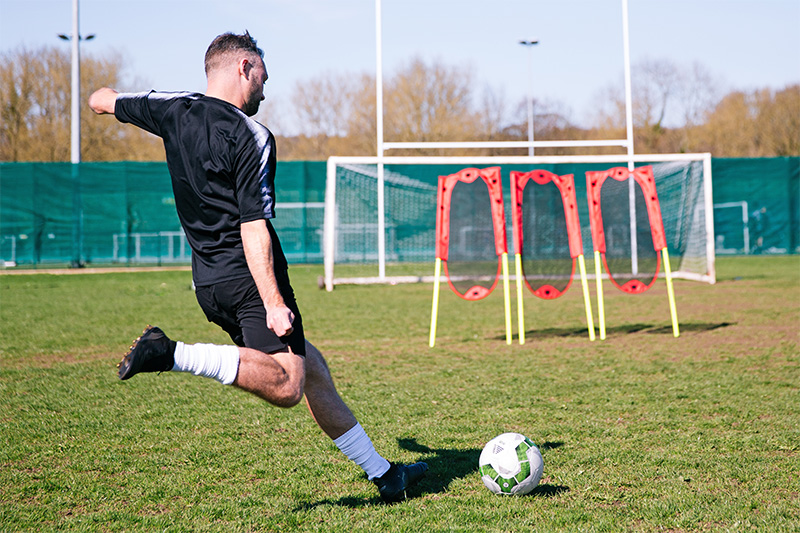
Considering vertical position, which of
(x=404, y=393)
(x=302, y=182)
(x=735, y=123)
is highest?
(x=735, y=123)

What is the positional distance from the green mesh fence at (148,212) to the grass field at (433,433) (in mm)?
12319

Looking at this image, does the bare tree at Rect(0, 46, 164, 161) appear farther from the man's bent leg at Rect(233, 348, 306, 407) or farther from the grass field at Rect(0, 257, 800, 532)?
the man's bent leg at Rect(233, 348, 306, 407)

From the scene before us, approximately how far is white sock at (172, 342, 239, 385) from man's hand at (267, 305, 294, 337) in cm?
18

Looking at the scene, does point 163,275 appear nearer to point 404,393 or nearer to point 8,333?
point 8,333

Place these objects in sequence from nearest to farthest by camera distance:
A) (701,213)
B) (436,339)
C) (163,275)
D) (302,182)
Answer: (436,339) → (701,213) → (163,275) → (302,182)

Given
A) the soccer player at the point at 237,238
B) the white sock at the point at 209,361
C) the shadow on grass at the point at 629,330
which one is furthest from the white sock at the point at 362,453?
the shadow on grass at the point at 629,330

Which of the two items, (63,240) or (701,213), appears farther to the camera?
(63,240)

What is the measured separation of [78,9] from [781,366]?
888 inches

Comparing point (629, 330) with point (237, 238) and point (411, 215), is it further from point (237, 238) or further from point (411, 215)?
point (411, 215)

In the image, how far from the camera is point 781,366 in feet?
20.2

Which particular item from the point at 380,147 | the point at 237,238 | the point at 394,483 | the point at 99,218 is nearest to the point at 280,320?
the point at 237,238

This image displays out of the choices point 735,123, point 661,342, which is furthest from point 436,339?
point 735,123

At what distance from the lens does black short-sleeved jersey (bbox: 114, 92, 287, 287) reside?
278 centimetres

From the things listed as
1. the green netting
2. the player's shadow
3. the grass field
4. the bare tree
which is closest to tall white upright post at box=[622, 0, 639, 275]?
the grass field
